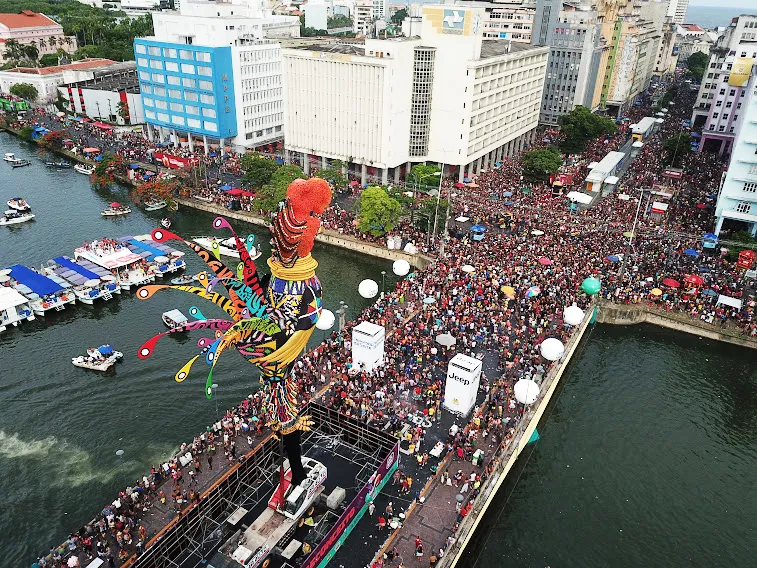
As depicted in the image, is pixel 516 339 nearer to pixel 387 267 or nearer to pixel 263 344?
pixel 387 267

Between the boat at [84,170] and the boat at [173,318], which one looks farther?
the boat at [84,170]

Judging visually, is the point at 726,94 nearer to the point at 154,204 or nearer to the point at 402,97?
the point at 402,97

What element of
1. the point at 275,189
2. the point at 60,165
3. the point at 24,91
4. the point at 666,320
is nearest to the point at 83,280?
the point at 275,189

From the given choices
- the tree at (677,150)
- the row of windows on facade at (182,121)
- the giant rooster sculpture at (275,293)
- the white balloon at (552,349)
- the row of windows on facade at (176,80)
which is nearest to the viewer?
the giant rooster sculpture at (275,293)

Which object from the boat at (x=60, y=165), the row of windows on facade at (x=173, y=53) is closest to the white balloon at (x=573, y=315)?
the row of windows on facade at (x=173, y=53)

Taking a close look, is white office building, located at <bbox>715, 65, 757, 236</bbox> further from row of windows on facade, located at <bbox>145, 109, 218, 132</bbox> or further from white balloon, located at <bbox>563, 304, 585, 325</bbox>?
row of windows on facade, located at <bbox>145, 109, 218, 132</bbox>

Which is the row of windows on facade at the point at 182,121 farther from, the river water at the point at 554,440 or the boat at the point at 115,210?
the river water at the point at 554,440

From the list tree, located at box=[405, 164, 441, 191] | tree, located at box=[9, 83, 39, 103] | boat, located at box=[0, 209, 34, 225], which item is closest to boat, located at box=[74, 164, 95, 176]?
boat, located at box=[0, 209, 34, 225]
